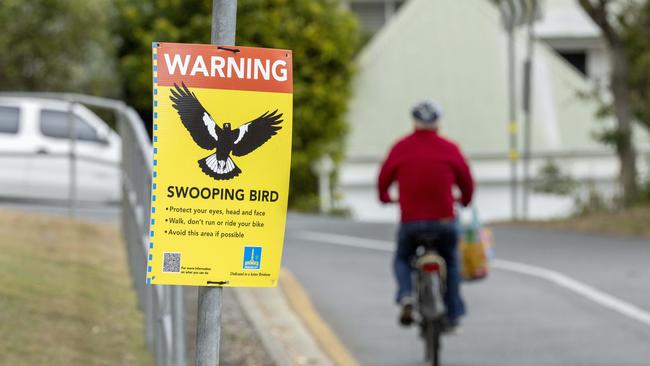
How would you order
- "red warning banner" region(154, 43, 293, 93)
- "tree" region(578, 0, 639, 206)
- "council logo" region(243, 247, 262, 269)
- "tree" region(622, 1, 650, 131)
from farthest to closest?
"tree" region(578, 0, 639, 206) < "tree" region(622, 1, 650, 131) < "council logo" region(243, 247, 262, 269) < "red warning banner" region(154, 43, 293, 93)

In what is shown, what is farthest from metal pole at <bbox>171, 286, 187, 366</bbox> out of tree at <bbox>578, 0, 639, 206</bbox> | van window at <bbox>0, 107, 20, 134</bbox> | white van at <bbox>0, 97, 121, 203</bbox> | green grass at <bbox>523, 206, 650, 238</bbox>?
tree at <bbox>578, 0, 639, 206</bbox>

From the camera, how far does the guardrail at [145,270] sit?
24.0 ft

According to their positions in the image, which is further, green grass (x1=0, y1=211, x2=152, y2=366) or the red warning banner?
green grass (x1=0, y1=211, x2=152, y2=366)

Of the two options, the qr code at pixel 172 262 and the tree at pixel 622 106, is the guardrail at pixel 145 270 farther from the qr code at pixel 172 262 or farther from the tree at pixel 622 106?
the tree at pixel 622 106

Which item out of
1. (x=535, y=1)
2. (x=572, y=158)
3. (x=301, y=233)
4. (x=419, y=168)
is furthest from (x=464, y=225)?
(x=572, y=158)

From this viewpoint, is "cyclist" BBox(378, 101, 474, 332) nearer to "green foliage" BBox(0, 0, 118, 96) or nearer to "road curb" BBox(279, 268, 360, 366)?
"road curb" BBox(279, 268, 360, 366)

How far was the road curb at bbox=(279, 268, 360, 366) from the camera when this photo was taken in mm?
10741

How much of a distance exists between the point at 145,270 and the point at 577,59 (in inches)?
1475

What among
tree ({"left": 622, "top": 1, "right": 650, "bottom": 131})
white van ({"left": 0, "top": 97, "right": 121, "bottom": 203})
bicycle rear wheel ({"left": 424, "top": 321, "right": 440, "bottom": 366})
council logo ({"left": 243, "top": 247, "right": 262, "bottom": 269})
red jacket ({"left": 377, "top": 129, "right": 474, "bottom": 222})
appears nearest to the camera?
council logo ({"left": 243, "top": 247, "right": 262, "bottom": 269})

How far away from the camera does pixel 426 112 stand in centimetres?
1024

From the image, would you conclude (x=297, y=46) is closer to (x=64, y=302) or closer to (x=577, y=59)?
(x=577, y=59)

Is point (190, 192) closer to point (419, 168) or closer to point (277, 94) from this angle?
point (277, 94)

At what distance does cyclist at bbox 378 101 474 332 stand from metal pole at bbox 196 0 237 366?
4.92 m

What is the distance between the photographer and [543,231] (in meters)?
22.2
